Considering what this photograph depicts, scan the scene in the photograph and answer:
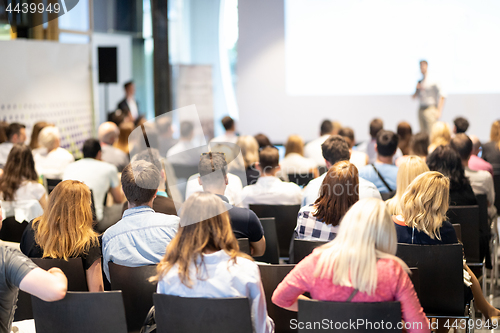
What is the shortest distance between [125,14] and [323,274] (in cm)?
1035

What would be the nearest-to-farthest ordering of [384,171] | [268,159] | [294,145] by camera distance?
1. [268,159]
2. [384,171]
3. [294,145]

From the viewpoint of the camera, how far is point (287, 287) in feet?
5.77

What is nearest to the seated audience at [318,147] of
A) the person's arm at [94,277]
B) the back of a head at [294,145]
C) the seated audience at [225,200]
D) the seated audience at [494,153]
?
the back of a head at [294,145]

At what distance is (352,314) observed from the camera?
1.60 metres

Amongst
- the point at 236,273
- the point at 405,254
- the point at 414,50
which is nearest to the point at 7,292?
the point at 236,273

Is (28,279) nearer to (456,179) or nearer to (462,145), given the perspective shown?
(456,179)

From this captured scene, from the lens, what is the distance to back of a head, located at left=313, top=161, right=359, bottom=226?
245 centimetres

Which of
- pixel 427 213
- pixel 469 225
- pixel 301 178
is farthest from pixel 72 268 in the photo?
pixel 301 178

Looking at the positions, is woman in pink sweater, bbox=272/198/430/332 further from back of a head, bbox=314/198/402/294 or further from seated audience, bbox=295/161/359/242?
seated audience, bbox=295/161/359/242

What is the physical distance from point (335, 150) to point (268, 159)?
0.50m

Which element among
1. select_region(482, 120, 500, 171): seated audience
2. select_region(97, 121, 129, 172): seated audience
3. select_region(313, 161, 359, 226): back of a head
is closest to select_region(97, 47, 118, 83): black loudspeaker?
select_region(97, 121, 129, 172): seated audience

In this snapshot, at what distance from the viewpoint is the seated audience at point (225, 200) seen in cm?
245

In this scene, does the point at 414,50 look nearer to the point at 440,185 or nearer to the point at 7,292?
the point at 440,185

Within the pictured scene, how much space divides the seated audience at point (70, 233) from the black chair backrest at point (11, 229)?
3.65 ft
